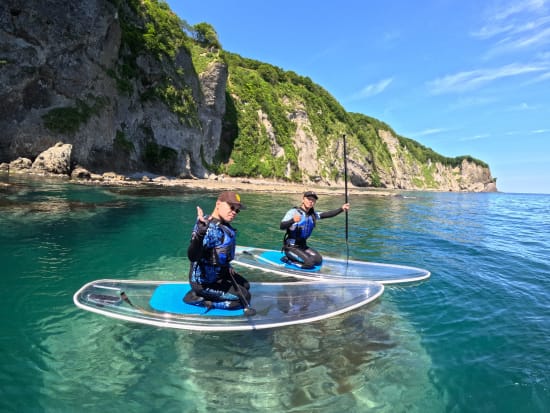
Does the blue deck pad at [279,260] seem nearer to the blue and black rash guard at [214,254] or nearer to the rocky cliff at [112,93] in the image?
the blue and black rash guard at [214,254]

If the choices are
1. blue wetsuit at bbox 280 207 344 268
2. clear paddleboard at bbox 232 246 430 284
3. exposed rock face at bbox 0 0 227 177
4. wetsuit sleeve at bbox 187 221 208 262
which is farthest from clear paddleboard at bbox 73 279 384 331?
exposed rock face at bbox 0 0 227 177

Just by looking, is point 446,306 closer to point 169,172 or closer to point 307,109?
point 169,172

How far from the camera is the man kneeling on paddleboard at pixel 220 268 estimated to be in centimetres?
523

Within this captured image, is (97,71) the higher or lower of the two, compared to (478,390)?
higher

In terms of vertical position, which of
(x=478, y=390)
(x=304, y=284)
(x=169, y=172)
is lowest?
(x=478, y=390)

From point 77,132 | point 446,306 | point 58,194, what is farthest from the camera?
point 77,132

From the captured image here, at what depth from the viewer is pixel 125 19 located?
129 feet

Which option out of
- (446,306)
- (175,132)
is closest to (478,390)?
(446,306)

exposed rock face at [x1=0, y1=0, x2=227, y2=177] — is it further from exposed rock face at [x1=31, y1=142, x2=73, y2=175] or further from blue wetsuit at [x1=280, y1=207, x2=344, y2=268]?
blue wetsuit at [x1=280, y1=207, x2=344, y2=268]

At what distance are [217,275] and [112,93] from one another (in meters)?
37.3

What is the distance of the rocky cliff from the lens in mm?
29281

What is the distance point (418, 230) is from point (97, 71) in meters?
34.7

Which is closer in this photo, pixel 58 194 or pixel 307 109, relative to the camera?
pixel 58 194

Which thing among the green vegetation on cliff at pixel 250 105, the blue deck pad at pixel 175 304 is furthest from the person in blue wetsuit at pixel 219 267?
the green vegetation on cliff at pixel 250 105
